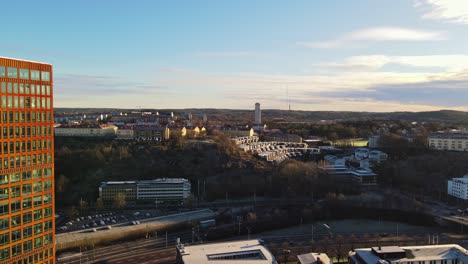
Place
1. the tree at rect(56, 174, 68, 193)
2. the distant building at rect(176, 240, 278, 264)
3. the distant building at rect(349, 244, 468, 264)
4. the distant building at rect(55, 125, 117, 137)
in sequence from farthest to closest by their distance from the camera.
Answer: the distant building at rect(55, 125, 117, 137) < the tree at rect(56, 174, 68, 193) < the distant building at rect(176, 240, 278, 264) < the distant building at rect(349, 244, 468, 264)

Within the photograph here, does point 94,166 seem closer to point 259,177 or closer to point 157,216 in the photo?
point 157,216

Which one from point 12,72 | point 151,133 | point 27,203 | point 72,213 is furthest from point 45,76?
point 151,133

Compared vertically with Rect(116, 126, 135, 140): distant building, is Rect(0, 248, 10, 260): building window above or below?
below

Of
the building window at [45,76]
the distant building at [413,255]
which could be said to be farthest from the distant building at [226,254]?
the building window at [45,76]

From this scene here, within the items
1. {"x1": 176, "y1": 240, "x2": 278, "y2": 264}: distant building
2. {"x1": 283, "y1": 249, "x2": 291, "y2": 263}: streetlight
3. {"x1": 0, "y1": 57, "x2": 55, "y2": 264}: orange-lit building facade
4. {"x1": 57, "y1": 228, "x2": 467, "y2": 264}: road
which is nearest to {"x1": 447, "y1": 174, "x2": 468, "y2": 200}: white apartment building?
{"x1": 57, "y1": 228, "x2": 467, "y2": 264}: road

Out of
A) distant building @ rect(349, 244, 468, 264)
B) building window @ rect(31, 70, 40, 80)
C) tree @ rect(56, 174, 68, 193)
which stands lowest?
tree @ rect(56, 174, 68, 193)

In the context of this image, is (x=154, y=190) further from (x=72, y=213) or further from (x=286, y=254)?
(x=286, y=254)

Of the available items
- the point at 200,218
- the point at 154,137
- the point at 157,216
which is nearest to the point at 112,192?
the point at 157,216

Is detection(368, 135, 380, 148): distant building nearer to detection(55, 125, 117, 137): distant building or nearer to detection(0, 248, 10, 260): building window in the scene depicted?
detection(55, 125, 117, 137): distant building
